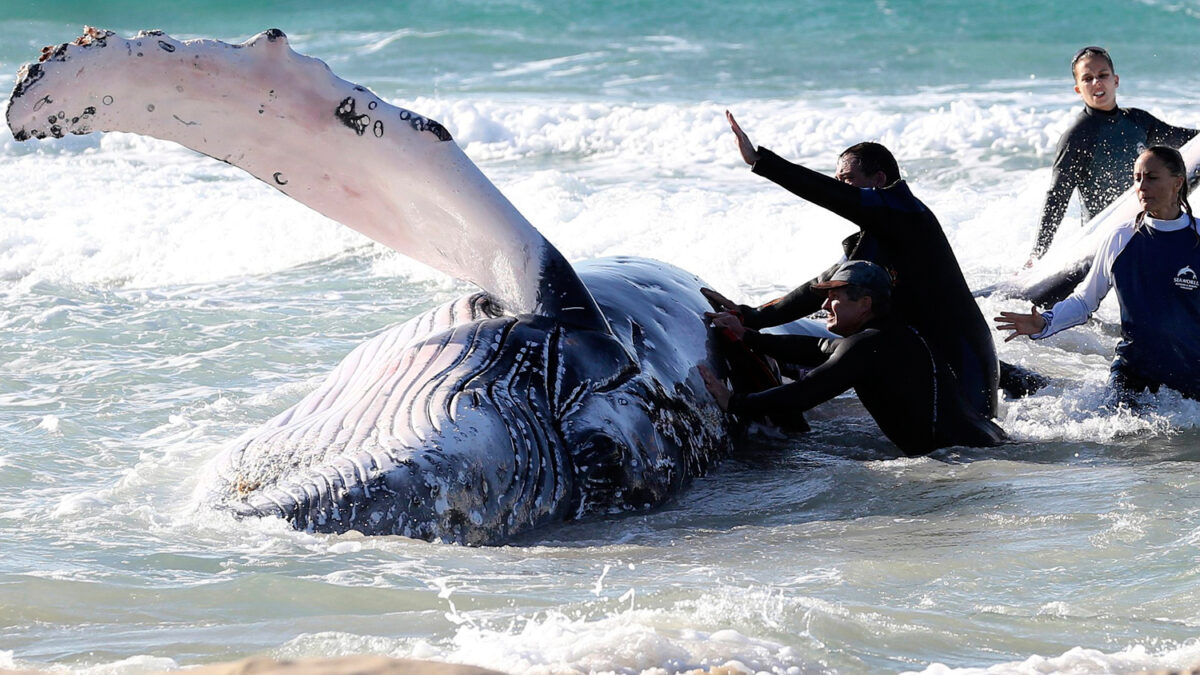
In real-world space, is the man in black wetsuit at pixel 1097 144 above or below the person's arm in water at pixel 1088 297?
above

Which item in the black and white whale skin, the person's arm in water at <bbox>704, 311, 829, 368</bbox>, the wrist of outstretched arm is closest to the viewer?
the black and white whale skin

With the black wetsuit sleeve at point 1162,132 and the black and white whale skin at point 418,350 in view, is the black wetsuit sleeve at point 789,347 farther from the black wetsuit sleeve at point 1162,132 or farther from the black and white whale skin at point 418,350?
the black wetsuit sleeve at point 1162,132

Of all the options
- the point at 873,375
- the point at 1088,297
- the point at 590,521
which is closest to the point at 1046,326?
the point at 1088,297

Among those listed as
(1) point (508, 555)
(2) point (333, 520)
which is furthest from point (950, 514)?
(2) point (333, 520)

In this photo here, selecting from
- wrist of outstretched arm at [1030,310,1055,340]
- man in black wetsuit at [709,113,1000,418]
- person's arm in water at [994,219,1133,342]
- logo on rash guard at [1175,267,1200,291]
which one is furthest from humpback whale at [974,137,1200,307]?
man in black wetsuit at [709,113,1000,418]

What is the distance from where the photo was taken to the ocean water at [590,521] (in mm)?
4512

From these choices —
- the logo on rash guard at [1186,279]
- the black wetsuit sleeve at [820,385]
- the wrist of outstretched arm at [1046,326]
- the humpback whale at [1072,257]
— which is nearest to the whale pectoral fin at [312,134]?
the black wetsuit sleeve at [820,385]

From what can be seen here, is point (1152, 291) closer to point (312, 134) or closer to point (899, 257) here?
point (899, 257)

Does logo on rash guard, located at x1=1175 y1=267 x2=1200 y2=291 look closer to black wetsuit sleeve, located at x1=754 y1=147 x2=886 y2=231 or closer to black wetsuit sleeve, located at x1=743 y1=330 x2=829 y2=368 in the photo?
black wetsuit sleeve, located at x1=754 y1=147 x2=886 y2=231

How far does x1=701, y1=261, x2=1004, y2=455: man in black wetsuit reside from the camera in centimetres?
689

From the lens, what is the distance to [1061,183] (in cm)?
1084

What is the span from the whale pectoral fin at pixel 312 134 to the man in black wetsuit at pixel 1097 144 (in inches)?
217

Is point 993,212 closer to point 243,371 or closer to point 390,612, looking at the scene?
point 243,371

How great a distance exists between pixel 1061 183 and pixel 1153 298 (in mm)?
3413
